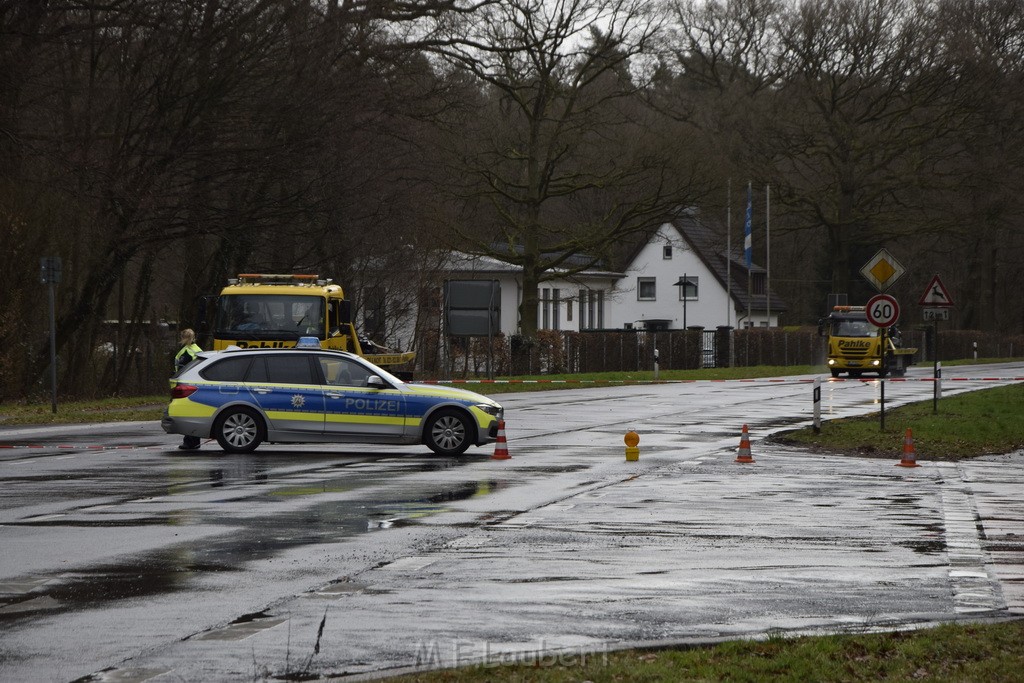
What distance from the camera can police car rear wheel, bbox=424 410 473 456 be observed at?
20344mm

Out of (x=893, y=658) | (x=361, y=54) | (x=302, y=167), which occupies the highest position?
(x=361, y=54)

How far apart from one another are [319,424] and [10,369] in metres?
14.3

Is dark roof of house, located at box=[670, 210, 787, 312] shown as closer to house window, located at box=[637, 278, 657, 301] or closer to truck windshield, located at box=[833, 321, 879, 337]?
house window, located at box=[637, 278, 657, 301]

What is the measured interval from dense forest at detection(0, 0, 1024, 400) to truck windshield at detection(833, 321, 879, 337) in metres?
6.64

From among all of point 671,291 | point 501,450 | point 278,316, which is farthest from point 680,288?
point 501,450

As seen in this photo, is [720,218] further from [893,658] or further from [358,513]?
[893,658]

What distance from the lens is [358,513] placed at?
13.6m

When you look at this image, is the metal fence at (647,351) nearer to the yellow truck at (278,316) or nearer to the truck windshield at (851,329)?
the truck windshield at (851,329)

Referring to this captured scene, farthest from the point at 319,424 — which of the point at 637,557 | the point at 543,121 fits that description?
the point at 543,121

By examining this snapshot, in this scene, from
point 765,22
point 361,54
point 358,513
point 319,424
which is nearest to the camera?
point 358,513

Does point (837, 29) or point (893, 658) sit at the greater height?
point (837, 29)

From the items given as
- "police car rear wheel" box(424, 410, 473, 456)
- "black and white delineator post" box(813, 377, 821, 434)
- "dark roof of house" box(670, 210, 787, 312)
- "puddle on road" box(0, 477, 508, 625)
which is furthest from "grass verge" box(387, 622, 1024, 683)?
"dark roof of house" box(670, 210, 787, 312)

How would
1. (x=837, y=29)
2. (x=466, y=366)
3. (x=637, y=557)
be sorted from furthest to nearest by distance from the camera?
(x=837, y=29), (x=466, y=366), (x=637, y=557)

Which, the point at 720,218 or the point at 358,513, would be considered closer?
the point at 358,513
